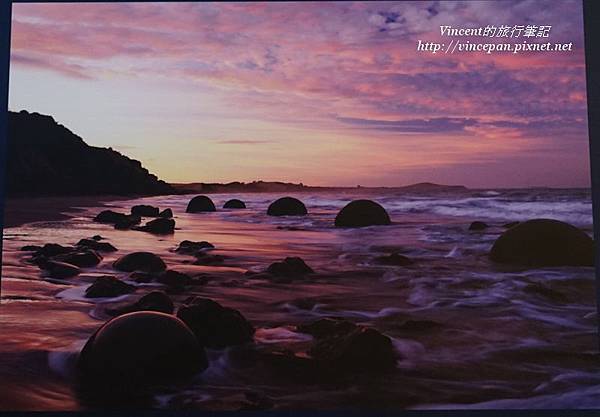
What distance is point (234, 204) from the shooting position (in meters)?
3.55

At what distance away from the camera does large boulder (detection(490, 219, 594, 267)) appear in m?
3.17

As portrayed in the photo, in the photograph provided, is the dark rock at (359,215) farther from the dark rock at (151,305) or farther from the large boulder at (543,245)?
the dark rock at (151,305)

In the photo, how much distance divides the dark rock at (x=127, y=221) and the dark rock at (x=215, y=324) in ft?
3.07

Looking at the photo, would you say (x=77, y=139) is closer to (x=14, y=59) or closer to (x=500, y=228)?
(x=14, y=59)

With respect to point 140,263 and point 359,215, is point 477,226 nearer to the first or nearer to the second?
point 359,215

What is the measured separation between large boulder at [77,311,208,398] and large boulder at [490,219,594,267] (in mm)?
1926

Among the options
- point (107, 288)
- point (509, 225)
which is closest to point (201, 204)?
point (107, 288)

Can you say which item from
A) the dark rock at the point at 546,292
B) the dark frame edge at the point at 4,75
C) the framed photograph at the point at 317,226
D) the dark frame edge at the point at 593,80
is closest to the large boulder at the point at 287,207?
the framed photograph at the point at 317,226

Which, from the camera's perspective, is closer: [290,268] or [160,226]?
[290,268]

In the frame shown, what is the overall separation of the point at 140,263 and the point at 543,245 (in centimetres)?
249

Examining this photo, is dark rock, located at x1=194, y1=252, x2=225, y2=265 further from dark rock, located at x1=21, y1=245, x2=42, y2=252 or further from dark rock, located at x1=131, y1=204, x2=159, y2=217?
dark rock, located at x1=21, y1=245, x2=42, y2=252

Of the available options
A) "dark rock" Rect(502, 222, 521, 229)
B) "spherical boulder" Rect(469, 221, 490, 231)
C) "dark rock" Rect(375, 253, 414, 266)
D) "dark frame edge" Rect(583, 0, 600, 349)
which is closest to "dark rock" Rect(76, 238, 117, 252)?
"dark rock" Rect(375, 253, 414, 266)

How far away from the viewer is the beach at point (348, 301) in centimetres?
267

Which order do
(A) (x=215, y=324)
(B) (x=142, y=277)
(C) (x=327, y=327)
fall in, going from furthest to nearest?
1. (B) (x=142, y=277)
2. (C) (x=327, y=327)
3. (A) (x=215, y=324)
